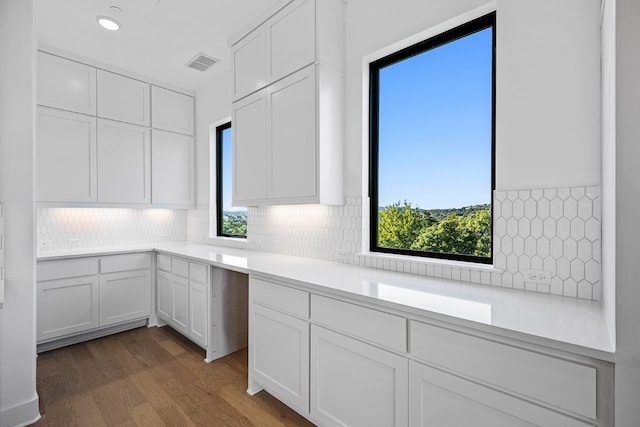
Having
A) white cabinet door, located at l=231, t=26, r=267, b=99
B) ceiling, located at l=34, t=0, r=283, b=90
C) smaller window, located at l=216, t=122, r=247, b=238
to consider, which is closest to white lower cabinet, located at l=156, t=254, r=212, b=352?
smaller window, located at l=216, t=122, r=247, b=238

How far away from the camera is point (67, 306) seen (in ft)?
9.57

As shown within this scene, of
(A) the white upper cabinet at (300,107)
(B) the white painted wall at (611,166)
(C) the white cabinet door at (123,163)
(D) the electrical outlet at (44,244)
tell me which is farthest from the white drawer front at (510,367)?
(D) the electrical outlet at (44,244)

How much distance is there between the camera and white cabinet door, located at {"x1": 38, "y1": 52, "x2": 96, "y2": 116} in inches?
117

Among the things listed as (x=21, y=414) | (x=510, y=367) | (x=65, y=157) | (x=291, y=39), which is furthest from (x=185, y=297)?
(x=510, y=367)

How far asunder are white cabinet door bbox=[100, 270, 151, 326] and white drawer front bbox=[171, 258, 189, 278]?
55 centimetres

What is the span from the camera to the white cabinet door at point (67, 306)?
2799 mm

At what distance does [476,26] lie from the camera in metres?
1.82

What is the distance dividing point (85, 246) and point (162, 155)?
133 centimetres

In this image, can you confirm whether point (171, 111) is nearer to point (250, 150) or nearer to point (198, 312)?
point (250, 150)

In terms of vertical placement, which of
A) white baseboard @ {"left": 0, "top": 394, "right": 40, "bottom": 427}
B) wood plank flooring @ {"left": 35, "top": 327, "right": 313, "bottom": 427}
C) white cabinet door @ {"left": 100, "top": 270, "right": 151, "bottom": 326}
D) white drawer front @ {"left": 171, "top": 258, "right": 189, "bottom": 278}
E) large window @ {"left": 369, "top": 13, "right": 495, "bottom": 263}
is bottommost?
wood plank flooring @ {"left": 35, "top": 327, "right": 313, "bottom": 427}

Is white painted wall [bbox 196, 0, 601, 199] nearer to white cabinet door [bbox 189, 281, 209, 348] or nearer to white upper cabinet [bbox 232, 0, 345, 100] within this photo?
white upper cabinet [bbox 232, 0, 345, 100]

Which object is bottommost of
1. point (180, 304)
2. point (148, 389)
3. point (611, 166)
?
point (148, 389)

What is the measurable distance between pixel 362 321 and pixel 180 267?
218 centimetres

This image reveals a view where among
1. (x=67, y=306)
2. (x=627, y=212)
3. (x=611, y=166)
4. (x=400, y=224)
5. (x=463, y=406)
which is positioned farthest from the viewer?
(x=67, y=306)
